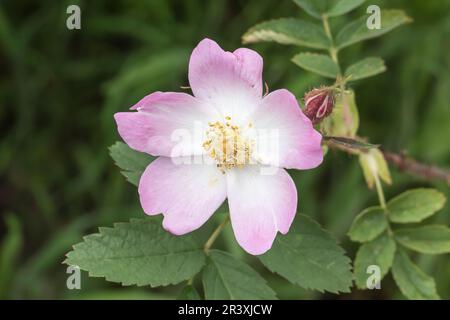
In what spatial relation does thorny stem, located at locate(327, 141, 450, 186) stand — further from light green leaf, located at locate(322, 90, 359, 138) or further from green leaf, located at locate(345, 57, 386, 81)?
green leaf, located at locate(345, 57, 386, 81)

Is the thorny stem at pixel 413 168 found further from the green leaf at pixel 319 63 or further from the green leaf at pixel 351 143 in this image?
the green leaf at pixel 351 143

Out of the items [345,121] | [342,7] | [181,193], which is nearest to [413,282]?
[345,121]

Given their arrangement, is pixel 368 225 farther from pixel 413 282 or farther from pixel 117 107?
pixel 117 107

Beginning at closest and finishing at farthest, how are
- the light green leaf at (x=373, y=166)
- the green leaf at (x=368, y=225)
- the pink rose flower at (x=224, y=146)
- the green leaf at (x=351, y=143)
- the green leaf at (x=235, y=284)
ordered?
the green leaf at (x=351, y=143)
the pink rose flower at (x=224, y=146)
the green leaf at (x=235, y=284)
the green leaf at (x=368, y=225)
the light green leaf at (x=373, y=166)

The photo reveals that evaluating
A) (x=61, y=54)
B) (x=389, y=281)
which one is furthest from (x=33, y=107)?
(x=389, y=281)

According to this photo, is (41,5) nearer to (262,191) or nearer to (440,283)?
(262,191)

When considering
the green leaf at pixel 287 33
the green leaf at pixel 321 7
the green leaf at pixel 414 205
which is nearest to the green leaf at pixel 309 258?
the green leaf at pixel 414 205
